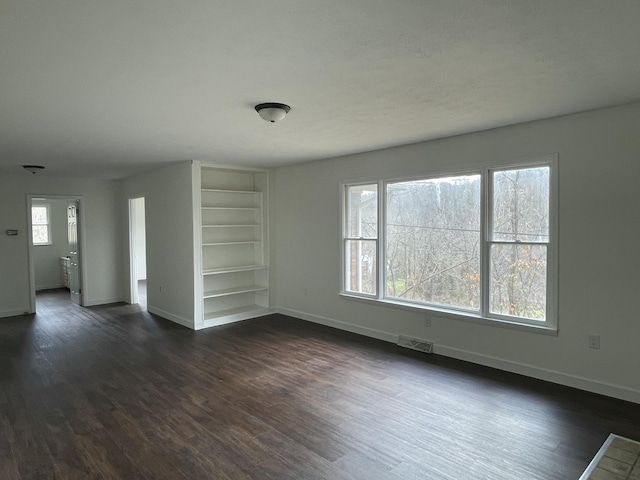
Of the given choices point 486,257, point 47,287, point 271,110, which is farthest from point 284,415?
point 47,287

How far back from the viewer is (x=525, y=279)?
3918 mm

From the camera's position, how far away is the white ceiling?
1.78 meters

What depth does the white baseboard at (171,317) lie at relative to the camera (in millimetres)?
5908

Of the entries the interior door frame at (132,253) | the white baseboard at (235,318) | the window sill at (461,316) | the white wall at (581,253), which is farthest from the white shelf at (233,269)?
the white wall at (581,253)

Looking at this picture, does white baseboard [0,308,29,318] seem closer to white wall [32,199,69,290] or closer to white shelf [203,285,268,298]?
white wall [32,199,69,290]

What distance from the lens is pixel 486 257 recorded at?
4160 millimetres

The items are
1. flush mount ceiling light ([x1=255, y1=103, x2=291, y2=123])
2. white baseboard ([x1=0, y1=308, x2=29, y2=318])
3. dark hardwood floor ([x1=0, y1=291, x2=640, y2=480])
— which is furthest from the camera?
white baseboard ([x1=0, y1=308, x2=29, y2=318])

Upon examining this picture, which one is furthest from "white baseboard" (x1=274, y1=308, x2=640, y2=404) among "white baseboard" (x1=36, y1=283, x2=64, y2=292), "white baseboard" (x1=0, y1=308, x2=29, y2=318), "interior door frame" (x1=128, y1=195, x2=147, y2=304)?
"white baseboard" (x1=36, y1=283, x2=64, y2=292)

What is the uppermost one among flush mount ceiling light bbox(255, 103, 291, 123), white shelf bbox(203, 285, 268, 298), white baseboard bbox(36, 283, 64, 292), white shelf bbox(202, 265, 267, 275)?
flush mount ceiling light bbox(255, 103, 291, 123)

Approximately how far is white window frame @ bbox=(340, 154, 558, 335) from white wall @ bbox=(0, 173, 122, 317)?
5.35 meters

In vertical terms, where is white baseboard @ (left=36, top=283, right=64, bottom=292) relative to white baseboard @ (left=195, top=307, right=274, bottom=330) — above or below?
above

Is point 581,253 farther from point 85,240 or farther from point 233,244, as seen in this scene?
point 85,240

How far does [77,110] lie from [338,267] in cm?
368

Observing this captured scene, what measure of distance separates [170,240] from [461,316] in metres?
4.49
